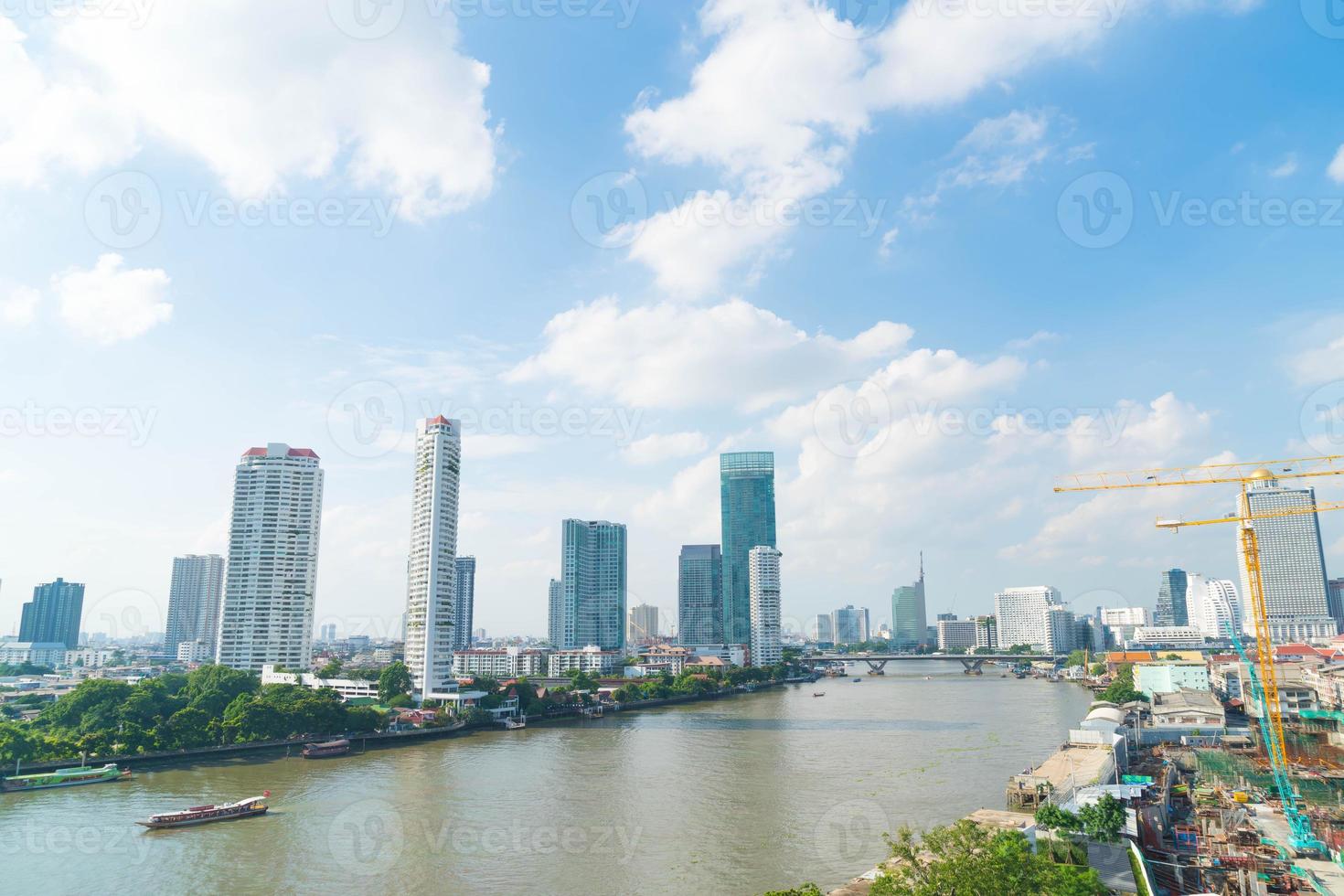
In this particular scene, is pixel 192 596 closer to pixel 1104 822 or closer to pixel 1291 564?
pixel 1104 822

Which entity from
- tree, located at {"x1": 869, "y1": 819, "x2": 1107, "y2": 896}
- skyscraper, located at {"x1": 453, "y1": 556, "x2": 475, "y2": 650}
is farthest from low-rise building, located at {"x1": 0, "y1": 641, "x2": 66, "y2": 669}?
tree, located at {"x1": 869, "y1": 819, "x2": 1107, "y2": 896}

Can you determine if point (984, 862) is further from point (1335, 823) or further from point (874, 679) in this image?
point (874, 679)

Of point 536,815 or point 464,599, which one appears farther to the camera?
point 464,599

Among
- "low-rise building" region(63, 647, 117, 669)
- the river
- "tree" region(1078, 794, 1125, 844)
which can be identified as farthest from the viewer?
"low-rise building" region(63, 647, 117, 669)

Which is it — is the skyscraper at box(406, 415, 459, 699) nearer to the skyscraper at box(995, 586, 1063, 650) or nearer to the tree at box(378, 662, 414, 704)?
the tree at box(378, 662, 414, 704)

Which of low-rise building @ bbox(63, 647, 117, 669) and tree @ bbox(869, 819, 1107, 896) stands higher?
tree @ bbox(869, 819, 1107, 896)

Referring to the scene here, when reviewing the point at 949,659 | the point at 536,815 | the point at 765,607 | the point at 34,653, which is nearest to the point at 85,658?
the point at 34,653

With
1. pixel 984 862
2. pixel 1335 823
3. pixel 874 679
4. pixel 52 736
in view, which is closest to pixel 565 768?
pixel 52 736
